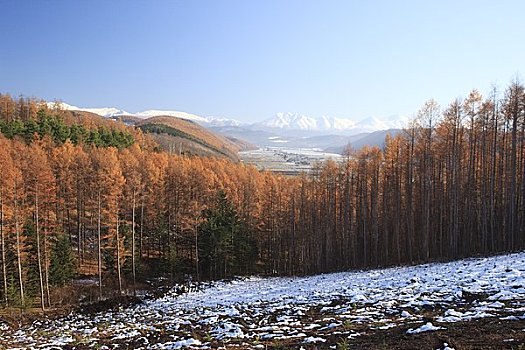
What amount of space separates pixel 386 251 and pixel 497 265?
2074 cm

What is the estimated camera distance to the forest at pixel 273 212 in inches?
1240

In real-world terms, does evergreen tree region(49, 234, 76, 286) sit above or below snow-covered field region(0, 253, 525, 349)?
below

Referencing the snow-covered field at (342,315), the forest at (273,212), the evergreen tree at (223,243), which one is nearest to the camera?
the snow-covered field at (342,315)

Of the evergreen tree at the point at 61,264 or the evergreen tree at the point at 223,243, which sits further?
the evergreen tree at the point at 223,243

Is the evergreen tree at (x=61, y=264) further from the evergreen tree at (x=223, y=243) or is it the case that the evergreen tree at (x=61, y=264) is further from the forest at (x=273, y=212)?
the evergreen tree at (x=223, y=243)

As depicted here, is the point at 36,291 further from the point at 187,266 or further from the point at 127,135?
the point at 127,135

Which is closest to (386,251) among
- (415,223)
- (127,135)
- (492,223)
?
(415,223)

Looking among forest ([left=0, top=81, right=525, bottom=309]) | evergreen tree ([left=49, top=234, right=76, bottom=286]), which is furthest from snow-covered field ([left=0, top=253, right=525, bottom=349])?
evergreen tree ([left=49, top=234, right=76, bottom=286])

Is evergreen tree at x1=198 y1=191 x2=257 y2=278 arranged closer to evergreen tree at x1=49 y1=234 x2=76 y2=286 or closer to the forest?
the forest

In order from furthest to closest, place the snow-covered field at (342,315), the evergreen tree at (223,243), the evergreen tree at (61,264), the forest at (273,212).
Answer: the evergreen tree at (223,243)
the evergreen tree at (61,264)
the forest at (273,212)
the snow-covered field at (342,315)

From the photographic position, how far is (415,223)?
38344 millimetres

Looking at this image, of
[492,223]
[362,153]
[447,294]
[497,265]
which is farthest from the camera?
[362,153]

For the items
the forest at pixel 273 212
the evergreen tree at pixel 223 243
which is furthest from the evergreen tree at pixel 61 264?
the evergreen tree at pixel 223 243

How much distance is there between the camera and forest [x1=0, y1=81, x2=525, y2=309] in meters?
31.5
